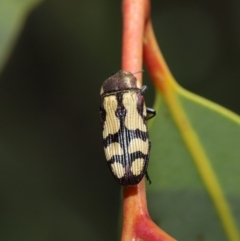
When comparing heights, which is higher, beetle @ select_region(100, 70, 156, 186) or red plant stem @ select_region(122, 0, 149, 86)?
red plant stem @ select_region(122, 0, 149, 86)

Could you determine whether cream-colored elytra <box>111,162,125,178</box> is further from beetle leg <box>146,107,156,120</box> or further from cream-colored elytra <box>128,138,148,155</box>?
beetle leg <box>146,107,156,120</box>

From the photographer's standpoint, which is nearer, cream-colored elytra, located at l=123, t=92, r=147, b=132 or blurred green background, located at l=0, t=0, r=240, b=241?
cream-colored elytra, located at l=123, t=92, r=147, b=132

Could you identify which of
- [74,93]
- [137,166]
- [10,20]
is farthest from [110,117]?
[74,93]

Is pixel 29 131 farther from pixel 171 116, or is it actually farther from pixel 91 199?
pixel 171 116

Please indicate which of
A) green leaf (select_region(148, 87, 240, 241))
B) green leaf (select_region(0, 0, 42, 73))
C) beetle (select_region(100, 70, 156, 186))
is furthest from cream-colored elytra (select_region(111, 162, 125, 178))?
green leaf (select_region(0, 0, 42, 73))

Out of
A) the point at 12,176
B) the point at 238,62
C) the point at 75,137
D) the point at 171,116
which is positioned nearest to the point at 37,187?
the point at 12,176

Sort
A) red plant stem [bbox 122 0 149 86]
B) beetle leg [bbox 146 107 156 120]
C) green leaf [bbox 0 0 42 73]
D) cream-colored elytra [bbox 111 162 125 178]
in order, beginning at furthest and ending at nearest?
1. green leaf [bbox 0 0 42 73]
2. beetle leg [bbox 146 107 156 120]
3. cream-colored elytra [bbox 111 162 125 178]
4. red plant stem [bbox 122 0 149 86]

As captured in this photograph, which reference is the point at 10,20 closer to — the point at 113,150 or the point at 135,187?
the point at 113,150
